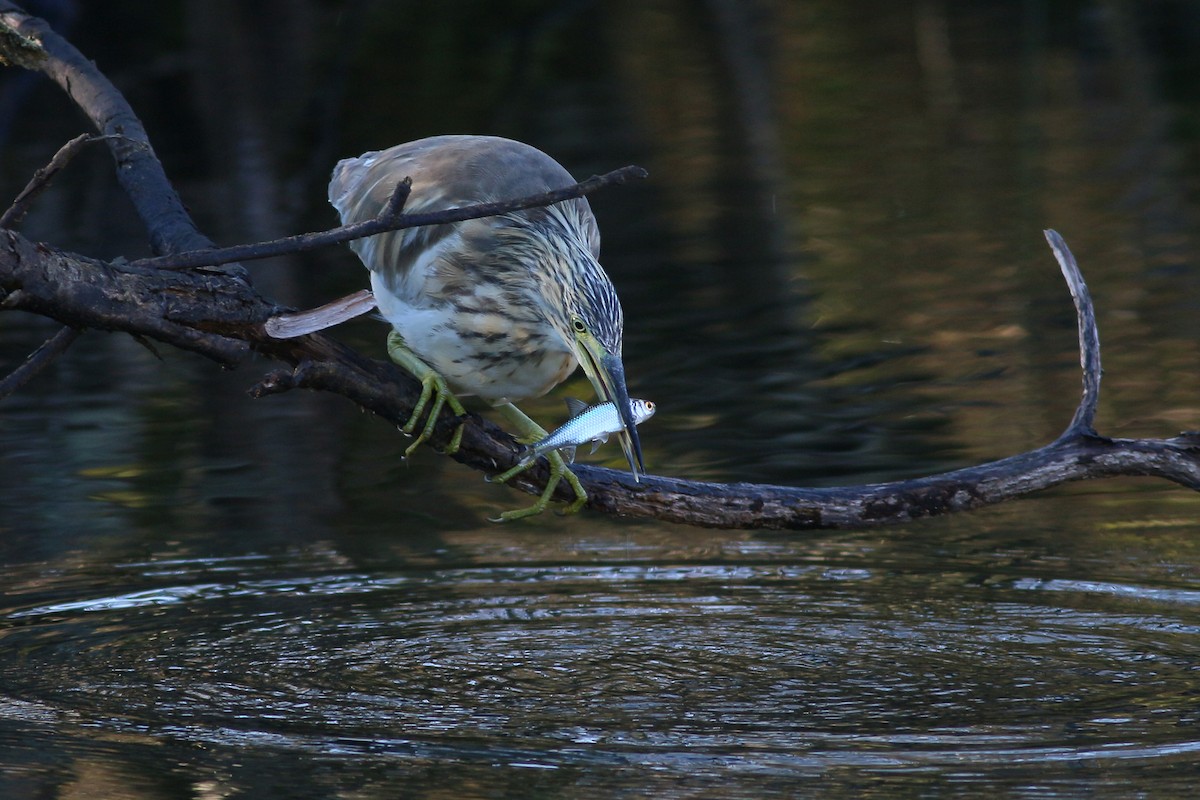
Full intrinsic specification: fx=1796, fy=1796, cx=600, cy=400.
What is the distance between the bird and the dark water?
678 mm

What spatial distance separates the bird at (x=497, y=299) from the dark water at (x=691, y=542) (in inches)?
26.7

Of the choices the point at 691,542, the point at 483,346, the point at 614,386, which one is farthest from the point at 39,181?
the point at 691,542

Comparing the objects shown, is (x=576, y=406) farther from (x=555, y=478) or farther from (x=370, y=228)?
Result: (x=370, y=228)

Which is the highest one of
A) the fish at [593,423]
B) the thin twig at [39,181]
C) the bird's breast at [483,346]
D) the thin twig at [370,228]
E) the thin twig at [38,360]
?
the thin twig at [39,181]

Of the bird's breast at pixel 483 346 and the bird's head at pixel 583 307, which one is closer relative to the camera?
the bird's head at pixel 583 307

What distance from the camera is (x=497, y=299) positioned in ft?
14.6

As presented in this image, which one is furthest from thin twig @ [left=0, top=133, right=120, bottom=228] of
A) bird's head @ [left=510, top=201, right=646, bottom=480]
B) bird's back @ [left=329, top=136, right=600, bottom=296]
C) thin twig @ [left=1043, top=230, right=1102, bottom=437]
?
thin twig @ [left=1043, top=230, right=1102, bottom=437]

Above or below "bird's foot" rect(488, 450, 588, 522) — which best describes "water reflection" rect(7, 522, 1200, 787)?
below

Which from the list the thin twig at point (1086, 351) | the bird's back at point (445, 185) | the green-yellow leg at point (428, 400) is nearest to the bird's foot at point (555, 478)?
the green-yellow leg at point (428, 400)

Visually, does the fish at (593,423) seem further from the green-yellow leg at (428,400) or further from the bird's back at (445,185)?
the bird's back at (445,185)

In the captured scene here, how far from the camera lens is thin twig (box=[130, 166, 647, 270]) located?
3783mm

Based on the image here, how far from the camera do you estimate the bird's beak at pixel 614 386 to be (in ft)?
12.9

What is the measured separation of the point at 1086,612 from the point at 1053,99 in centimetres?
1149

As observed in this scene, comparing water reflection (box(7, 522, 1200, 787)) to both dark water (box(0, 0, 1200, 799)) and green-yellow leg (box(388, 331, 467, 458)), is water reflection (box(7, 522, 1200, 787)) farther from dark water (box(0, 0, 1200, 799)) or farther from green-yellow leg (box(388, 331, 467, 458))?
green-yellow leg (box(388, 331, 467, 458))
